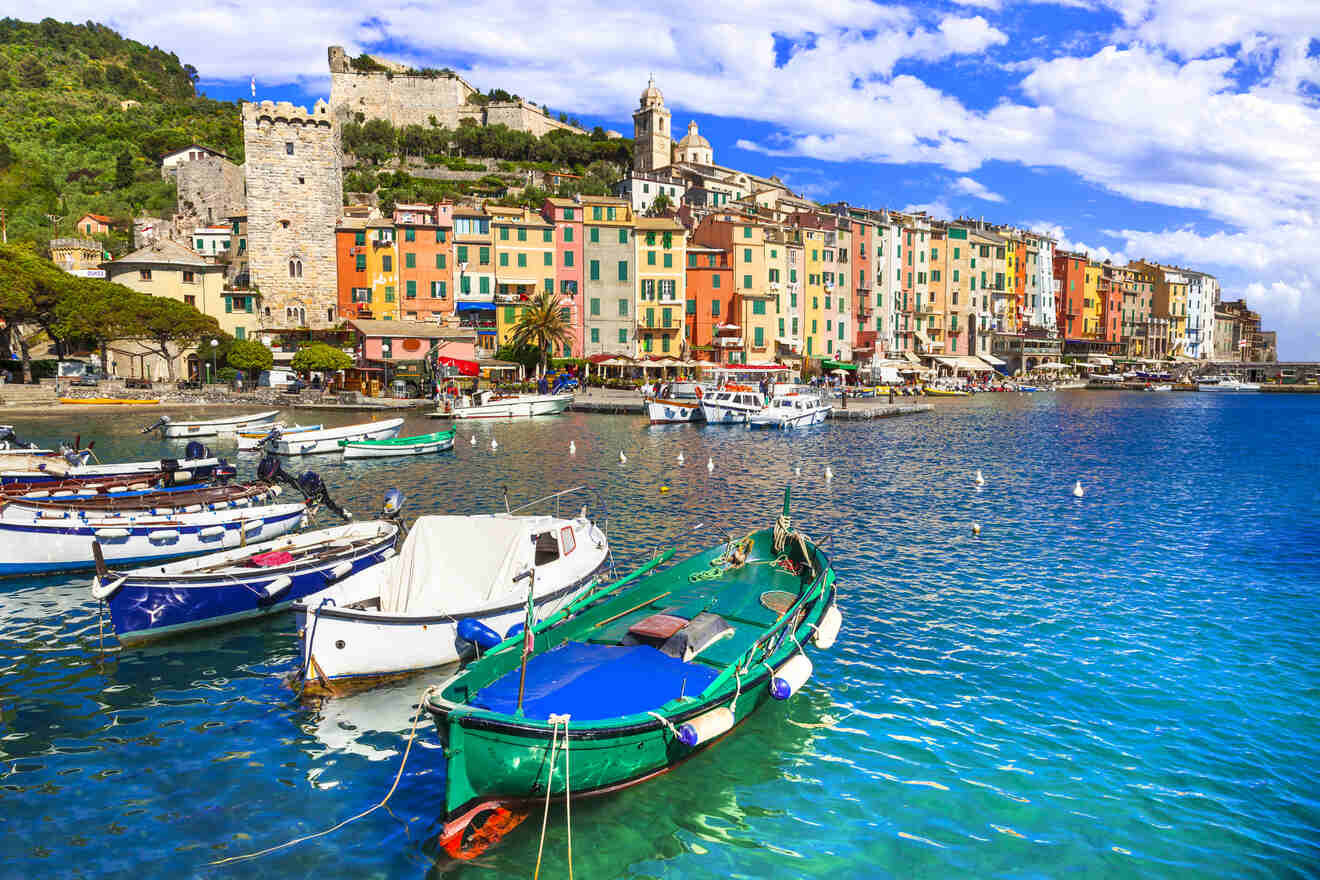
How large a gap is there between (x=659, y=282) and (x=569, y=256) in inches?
319

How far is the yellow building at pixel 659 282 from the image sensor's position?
233 feet

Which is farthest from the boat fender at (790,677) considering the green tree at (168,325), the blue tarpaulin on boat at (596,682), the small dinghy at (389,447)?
the green tree at (168,325)

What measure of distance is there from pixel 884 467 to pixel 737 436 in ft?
39.1

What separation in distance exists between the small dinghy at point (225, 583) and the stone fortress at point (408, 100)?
119418mm

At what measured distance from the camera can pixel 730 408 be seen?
50.2 m

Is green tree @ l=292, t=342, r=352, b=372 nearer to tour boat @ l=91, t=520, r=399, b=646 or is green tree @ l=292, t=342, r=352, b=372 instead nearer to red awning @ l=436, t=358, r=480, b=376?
red awning @ l=436, t=358, r=480, b=376

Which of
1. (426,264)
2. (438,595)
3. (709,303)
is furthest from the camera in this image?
(709,303)

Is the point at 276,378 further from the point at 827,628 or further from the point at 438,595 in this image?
the point at 827,628

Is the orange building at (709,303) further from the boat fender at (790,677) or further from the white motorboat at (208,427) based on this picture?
the boat fender at (790,677)

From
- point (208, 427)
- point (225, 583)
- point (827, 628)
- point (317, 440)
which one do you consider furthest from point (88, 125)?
point (827, 628)

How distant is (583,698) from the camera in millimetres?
8828

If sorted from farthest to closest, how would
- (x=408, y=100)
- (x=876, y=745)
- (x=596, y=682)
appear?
1. (x=408, y=100)
2. (x=876, y=745)
3. (x=596, y=682)

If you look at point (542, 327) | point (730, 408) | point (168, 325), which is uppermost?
point (542, 327)

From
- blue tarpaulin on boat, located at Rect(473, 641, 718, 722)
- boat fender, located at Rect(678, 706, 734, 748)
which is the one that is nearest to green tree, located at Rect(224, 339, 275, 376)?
blue tarpaulin on boat, located at Rect(473, 641, 718, 722)
